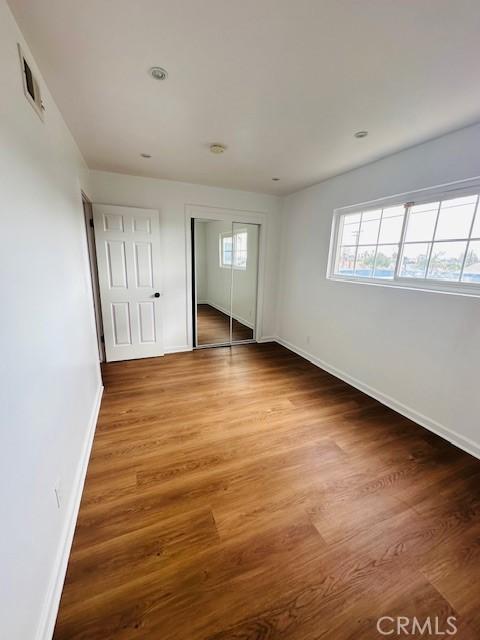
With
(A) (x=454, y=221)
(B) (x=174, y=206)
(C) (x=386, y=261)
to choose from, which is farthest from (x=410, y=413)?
(B) (x=174, y=206)

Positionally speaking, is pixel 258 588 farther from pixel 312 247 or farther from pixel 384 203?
pixel 312 247

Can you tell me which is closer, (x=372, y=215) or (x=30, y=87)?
(x=30, y=87)

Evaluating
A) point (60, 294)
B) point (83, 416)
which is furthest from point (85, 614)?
point (60, 294)

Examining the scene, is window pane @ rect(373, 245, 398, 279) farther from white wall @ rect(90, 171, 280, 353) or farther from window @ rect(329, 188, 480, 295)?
white wall @ rect(90, 171, 280, 353)

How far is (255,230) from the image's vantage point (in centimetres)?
427

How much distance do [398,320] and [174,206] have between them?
3146 mm

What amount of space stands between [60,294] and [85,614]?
1.52 metres

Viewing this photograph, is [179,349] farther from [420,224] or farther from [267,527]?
[420,224]

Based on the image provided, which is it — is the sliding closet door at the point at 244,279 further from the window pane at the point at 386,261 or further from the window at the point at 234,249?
the window pane at the point at 386,261

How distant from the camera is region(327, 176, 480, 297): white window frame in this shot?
6.68 feet

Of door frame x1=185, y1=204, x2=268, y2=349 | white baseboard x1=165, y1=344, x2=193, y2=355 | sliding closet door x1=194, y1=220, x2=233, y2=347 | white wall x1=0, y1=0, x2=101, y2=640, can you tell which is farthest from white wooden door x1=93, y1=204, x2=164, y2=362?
white wall x1=0, y1=0, x2=101, y2=640

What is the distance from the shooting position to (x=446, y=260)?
2193mm

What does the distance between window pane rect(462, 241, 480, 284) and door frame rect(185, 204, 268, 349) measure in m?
2.72

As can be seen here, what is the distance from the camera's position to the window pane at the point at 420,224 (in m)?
2.29
